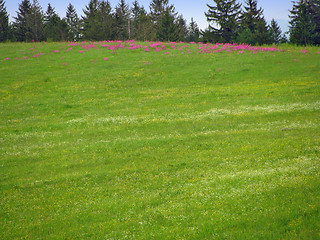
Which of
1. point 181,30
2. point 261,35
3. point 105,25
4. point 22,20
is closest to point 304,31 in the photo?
point 261,35

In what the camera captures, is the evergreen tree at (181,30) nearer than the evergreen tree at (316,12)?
No

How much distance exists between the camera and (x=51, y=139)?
71.0 feet

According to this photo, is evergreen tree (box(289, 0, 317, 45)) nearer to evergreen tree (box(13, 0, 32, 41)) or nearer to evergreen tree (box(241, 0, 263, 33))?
evergreen tree (box(241, 0, 263, 33))

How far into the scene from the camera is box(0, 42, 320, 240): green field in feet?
32.9

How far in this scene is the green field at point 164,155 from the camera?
10023 millimetres

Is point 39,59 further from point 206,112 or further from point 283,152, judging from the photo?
point 283,152

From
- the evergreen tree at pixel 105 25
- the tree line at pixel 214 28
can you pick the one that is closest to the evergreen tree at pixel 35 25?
the tree line at pixel 214 28

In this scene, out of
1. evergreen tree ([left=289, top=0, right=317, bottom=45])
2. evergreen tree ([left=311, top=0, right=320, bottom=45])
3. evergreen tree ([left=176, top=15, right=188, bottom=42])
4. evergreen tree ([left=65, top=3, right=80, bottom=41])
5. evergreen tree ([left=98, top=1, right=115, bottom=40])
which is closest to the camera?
evergreen tree ([left=289, top=0, right=317, bottom=45])

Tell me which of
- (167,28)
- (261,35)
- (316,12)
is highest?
(316,12)

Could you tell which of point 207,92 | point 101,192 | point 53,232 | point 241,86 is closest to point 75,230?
point 53,232

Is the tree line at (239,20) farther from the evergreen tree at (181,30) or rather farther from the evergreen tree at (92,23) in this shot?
the evergreen tree at (92,23)

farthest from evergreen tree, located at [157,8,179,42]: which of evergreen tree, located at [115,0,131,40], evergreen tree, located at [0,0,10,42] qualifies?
evergreen tree, located at [0,0,10,42]

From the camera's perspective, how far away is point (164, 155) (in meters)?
17.4

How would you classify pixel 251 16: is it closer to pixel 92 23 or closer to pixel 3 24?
pixel 92 23
